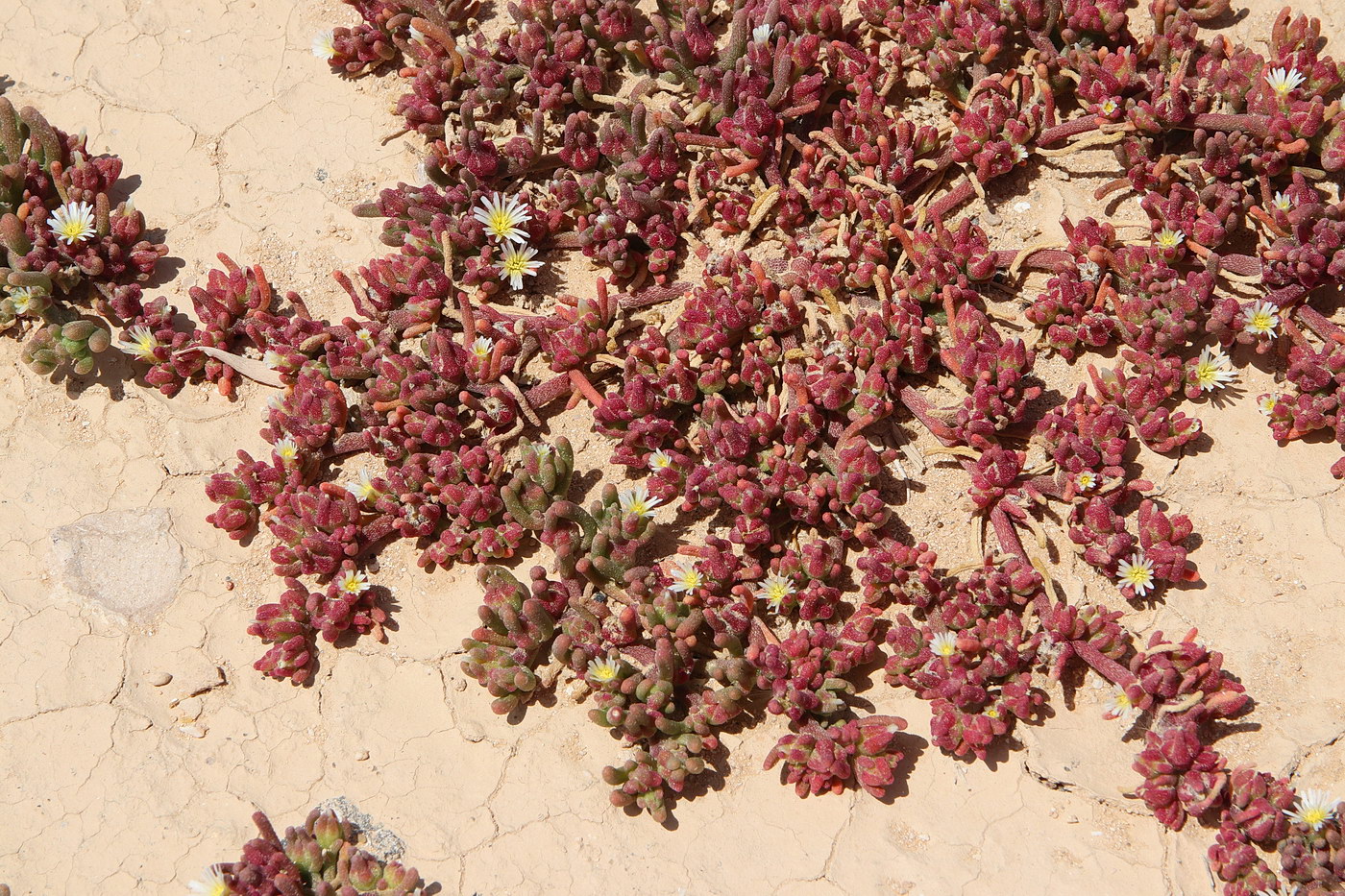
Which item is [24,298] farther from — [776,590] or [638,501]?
[776,590]

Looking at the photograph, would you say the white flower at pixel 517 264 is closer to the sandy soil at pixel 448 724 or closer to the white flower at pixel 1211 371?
the sandy soil at pixel 448 724

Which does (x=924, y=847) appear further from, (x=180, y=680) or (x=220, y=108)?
(x=220, y=108)

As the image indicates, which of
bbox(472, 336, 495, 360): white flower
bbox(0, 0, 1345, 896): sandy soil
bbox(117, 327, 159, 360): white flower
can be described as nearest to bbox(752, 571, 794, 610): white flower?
bbox(0, 0, 1345, 896): sandy soil

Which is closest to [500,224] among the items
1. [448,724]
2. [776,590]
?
Answer: [776,590]

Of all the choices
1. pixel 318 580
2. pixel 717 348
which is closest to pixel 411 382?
pixel 318 580

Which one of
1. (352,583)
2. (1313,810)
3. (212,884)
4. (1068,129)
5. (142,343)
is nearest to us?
(1313,810)

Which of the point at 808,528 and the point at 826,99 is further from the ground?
the point at 826,99
